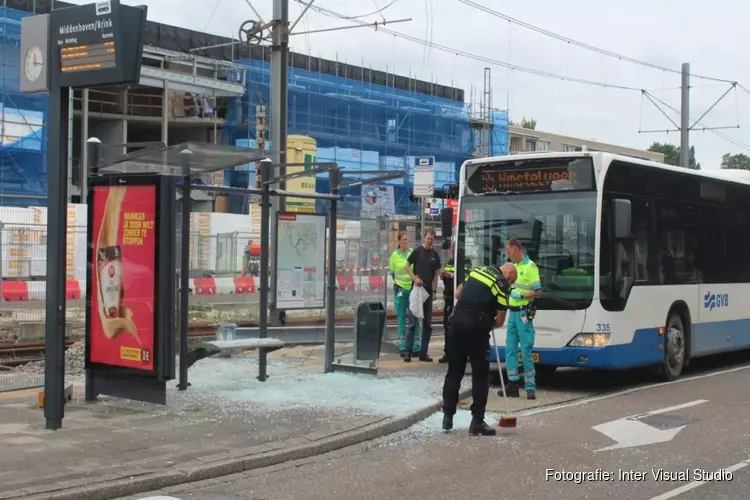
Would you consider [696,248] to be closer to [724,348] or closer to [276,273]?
[724,348]

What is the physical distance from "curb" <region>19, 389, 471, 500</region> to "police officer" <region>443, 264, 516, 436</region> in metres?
0.78

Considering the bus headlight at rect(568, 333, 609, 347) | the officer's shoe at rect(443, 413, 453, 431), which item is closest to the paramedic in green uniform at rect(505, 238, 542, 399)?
the bus headlight at rect(568, 333, 609, 347)

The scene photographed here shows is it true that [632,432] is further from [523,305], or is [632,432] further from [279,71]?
[279,71]

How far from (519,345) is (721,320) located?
16.0ft

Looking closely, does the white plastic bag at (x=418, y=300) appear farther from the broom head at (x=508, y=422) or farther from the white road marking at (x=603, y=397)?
the broom head at (x=508, y=422)

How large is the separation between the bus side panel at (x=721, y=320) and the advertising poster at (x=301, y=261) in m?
5.80

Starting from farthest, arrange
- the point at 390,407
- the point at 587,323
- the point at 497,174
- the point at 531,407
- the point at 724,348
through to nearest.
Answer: the point at 724,348, the point at 497,174, the point at 587,323, the point at 531,407, the point at 390,407

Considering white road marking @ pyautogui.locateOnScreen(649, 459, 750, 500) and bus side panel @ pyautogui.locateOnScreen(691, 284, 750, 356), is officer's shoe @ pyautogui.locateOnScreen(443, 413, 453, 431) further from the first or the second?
bus side panel @ pyautogui.locateOnScreen(691, 284, 750, 356)

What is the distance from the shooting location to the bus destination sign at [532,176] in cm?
1151

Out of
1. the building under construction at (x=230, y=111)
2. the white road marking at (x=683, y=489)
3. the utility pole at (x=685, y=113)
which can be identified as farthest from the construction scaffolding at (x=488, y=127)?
the white road marking at (x=683, y=489)

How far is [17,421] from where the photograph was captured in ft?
27.7

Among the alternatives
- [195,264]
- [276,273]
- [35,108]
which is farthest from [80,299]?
[35,108]

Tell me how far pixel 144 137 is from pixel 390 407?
1633 inches

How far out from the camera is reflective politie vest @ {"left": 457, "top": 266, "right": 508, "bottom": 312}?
28.5 feet
